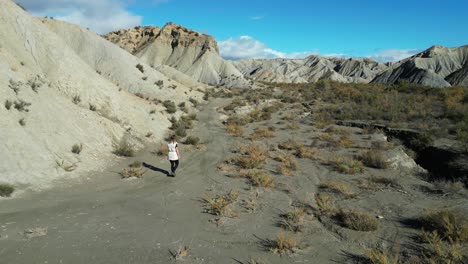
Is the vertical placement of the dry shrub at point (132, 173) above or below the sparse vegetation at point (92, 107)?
below

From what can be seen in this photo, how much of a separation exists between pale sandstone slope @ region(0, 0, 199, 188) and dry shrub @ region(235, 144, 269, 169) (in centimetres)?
554

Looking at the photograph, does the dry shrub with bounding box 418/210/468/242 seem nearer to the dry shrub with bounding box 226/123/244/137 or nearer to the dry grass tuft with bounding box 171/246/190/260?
the dry grass tuft with bounding box 171/246/190/260

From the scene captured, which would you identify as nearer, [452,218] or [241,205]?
[452,218]

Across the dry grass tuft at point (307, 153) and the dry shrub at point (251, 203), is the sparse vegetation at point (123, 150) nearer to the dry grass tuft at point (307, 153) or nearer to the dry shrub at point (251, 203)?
the dry shrub at point (251, 203)

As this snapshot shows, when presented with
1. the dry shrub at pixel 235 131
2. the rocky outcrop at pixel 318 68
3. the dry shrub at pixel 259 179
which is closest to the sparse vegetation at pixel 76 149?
the dry shrub at pixel 259 179

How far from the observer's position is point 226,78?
245ft

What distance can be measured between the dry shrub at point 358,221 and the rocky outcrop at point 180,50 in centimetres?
6532

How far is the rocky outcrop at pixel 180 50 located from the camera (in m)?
79.2

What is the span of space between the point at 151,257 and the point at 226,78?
68.2m

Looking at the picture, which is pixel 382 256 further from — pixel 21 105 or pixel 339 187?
pixel 21 105

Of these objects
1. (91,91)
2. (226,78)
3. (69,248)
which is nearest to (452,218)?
(69,248)

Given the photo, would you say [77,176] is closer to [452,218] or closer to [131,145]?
[131,145]

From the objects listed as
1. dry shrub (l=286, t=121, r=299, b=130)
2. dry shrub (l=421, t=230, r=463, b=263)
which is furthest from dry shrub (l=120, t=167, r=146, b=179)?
dry shrub (l=286, t=121, r=299, b=130)

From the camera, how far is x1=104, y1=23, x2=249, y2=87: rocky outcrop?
79250mm
